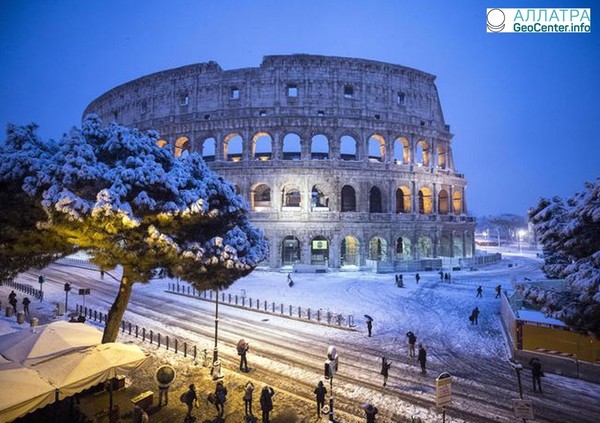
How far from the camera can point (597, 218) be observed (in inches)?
283

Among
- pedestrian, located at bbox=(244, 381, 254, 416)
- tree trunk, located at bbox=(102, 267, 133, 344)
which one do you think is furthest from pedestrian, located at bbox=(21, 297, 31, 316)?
pedestrian, located at bbox=(244, 381, 254, 416)

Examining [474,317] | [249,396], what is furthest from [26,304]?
[474,317]

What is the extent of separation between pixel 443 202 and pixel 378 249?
11.5m

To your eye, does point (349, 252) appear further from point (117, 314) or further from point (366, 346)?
point (117, 314)

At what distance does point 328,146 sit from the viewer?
37.0 meters

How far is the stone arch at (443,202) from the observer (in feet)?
138

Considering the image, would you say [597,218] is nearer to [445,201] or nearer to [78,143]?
[78,143]

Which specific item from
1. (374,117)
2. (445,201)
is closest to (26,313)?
(374,117)

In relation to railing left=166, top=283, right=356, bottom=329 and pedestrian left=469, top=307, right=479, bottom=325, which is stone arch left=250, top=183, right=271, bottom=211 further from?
pedestrian left=469, top=307, right=479, bottom=325

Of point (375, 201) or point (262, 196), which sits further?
point (375, 201)

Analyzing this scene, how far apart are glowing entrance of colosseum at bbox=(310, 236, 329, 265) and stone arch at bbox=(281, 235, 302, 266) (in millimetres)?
1651

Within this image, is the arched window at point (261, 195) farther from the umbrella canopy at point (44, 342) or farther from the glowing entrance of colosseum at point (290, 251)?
the umbrella canopy at point (44, 342)

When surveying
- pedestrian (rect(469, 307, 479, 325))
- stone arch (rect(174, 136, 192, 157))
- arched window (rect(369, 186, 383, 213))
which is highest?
stone arch (rect(174, 136, 192, 157))

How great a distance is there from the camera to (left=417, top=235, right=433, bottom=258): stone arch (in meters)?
37.8
